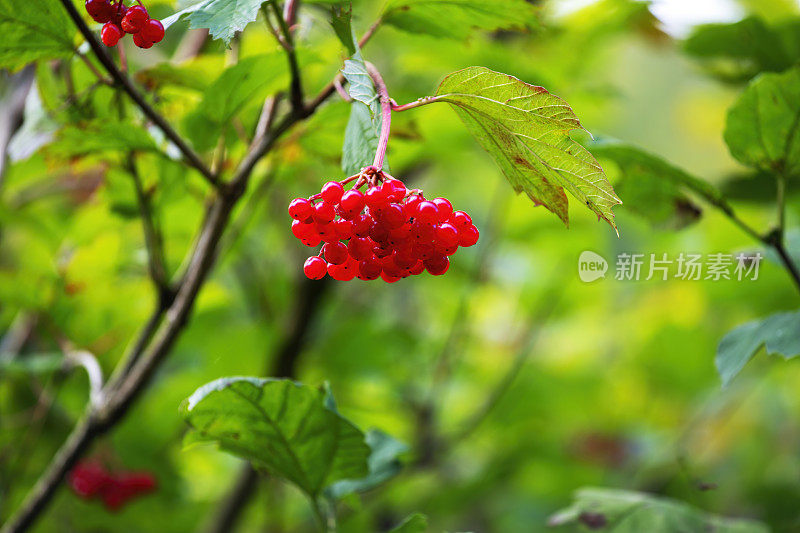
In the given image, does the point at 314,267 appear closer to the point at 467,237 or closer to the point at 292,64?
the point at 467,237

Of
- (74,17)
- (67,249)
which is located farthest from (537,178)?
(67,249)

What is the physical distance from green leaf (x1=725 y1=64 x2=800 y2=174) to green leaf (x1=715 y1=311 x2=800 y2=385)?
0.18 metres

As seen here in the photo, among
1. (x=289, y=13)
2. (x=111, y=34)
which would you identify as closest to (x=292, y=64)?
(x=289, y=13)

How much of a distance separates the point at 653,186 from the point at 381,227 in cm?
48

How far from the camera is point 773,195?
107 centimetres

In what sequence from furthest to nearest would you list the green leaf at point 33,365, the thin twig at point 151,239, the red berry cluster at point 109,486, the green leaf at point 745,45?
1. the red berry cluster at point 109,486
2. the green leaf at point 33,365
3. the green leaf at point 745,45
4. the thin twig at point 151,239

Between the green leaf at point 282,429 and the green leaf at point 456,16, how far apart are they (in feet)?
1.34

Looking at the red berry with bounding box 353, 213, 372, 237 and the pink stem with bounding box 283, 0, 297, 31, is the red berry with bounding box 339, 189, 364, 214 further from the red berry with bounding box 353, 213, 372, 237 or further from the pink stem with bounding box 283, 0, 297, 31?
the pink stem with bounding box 283, 0, 297, 31

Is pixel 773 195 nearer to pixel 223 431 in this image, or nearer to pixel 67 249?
pixel 223 431

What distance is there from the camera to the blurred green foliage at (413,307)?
0.86 meters

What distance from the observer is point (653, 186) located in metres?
0.85

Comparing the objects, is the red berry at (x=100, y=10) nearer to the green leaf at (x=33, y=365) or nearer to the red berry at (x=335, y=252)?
the red berry at (x=335, y=252)

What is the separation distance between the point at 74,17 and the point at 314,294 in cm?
93

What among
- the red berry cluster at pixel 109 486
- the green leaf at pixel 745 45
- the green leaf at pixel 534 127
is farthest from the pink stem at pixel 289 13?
the red berry cluster at pixel 109 486
